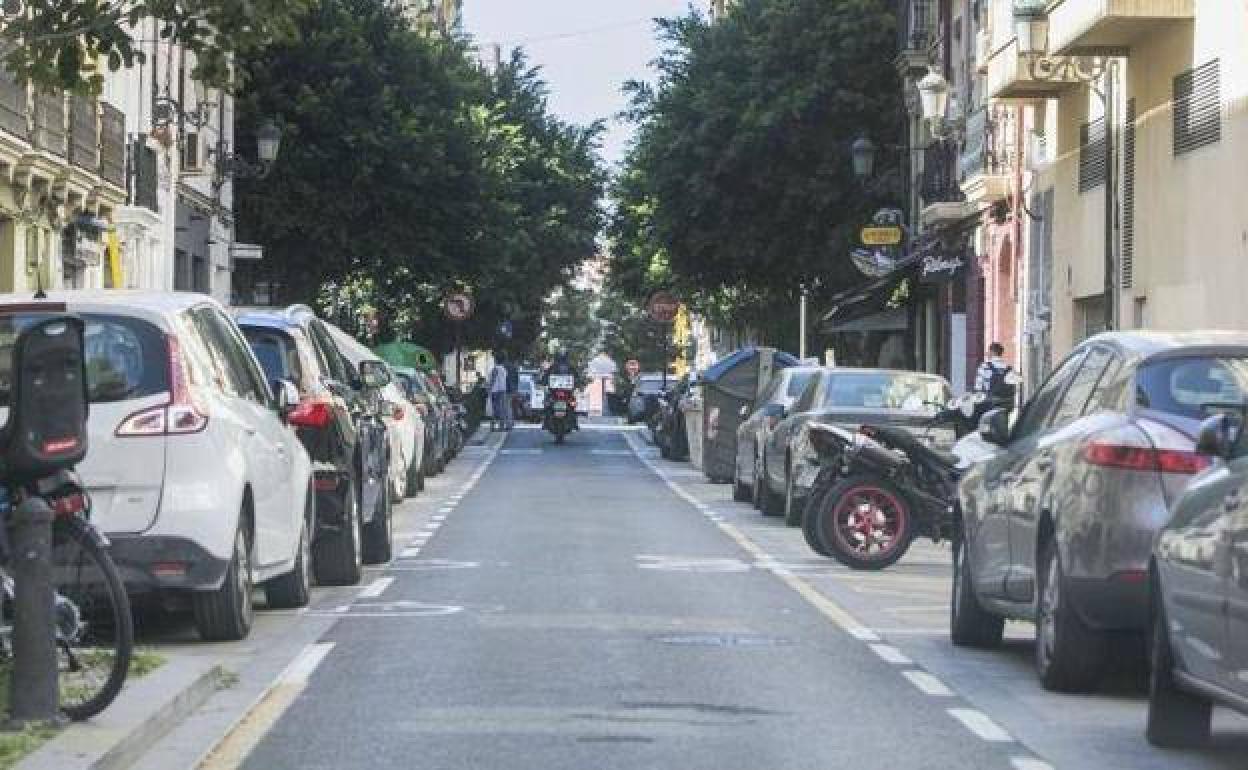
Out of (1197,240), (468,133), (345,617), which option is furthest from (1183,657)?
(468,133)

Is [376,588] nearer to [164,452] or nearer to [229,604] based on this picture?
[229,604]

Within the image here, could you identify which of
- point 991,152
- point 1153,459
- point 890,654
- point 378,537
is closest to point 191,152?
point 991,152

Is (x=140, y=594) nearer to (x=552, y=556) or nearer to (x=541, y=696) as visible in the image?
(x=541, y=696)

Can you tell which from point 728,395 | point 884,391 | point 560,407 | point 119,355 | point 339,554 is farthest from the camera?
point 560,407

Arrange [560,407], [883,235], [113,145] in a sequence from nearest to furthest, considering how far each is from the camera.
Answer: [113,145]
[883,235]
[560,407]

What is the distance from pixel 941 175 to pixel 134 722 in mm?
42118

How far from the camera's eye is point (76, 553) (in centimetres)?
1095

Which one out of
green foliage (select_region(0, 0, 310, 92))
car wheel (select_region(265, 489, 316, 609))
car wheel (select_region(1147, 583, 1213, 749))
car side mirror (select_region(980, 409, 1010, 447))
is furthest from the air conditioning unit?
car wheel (select_region(1147, 583, 1213, 749))

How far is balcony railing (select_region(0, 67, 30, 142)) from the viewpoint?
35.6 m

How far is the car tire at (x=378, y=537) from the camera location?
21.3 metres

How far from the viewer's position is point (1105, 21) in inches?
1288

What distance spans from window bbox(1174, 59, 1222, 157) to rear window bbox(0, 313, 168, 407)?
60.3 feet

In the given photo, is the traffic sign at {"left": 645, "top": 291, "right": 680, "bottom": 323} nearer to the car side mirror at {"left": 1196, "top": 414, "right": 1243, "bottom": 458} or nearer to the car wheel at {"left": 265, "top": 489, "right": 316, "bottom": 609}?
the car wheel at {"left": 265, "top": 489, "right": 316, "bottom": 609}

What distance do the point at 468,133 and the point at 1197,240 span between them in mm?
29357
